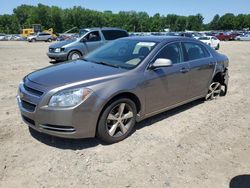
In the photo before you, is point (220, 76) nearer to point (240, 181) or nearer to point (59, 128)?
point (240, 181)

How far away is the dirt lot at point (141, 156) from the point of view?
11.1 ft

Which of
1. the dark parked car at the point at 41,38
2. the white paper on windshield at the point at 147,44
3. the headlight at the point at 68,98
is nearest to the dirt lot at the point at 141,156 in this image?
the headlight at the point at 68,98

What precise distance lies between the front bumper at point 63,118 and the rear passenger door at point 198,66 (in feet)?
8.18

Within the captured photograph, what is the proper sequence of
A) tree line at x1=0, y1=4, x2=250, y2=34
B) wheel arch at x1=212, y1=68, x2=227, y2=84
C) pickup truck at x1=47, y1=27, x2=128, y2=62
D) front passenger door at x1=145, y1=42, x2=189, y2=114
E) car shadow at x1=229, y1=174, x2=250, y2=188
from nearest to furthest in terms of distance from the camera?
car shadow at x1=229, y1=174, x2=250, y2=188
front passenger door at x1=145, y1=42, x2=189, y2=114
wheel arch at x1=212, y1=68, x2=227, y2=84
pickup truck at x1=47, y1=27, x2=128, y2=62
tree line at x1=0, y1=4, x2=250, y2=34

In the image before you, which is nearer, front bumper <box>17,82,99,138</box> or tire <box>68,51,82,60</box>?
front bumper <box>17,82,99,138</box>

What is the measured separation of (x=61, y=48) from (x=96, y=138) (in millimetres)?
9349

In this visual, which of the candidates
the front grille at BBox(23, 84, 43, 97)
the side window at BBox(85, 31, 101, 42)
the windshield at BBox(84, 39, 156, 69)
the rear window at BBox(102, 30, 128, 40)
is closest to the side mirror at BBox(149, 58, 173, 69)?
the windshield at BBox(84, 39, 156, 69)

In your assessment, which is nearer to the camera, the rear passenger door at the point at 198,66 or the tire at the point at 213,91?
the rear passenger door at the point at 198,66

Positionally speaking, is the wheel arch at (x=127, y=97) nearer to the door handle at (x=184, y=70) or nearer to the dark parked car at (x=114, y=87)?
the dark parked car at (x=114, y=87)

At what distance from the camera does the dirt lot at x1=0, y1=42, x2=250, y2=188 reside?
11.1 ft

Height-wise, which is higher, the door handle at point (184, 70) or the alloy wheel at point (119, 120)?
the door handle at point (184, 70)

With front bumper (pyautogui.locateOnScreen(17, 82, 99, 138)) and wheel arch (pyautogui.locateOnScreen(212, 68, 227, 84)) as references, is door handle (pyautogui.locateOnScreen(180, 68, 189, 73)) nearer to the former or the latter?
wheel arch (pyautogui.locateOnScreen(212, 68, 227, 84))

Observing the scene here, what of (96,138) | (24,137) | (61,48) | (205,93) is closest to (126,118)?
(96,138)

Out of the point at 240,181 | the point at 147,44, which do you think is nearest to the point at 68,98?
the point at 147,44
